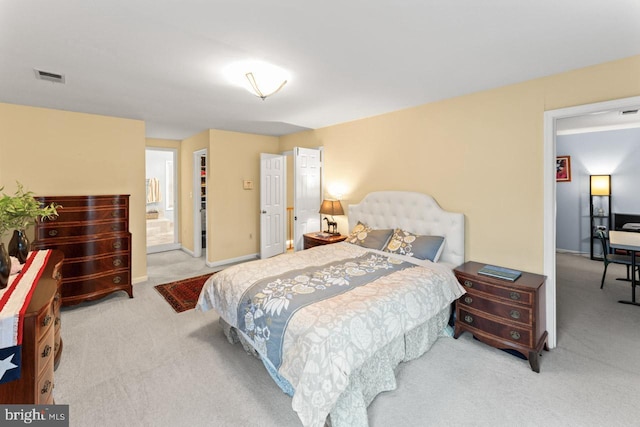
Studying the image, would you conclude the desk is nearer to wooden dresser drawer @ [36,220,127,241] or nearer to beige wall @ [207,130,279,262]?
beige wall @ [207,130,279,262]

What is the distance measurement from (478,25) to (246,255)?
15.9ft

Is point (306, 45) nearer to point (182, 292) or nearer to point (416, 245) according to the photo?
point (416, 245)

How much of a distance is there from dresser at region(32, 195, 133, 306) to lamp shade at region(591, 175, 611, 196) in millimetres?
8000

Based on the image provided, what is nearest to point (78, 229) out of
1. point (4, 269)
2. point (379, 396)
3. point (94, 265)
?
point (94, 265)

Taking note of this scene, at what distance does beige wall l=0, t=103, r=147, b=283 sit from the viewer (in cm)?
340

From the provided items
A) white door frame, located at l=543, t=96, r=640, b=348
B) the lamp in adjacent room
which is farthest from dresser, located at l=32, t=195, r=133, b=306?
white door frame, located at l=543, t=96, r=640, b=348

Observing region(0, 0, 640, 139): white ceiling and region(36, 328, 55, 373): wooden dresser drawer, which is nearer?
region(36, 328, 55, 373): wooden dresser drawer


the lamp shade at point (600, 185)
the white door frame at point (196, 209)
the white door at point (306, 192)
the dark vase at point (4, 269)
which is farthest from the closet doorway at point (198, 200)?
the lamp shade at point (600, 185)

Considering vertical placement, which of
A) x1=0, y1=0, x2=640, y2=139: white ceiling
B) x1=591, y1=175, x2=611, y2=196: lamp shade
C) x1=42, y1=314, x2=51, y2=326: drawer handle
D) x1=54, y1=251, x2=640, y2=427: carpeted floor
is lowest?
x1=54, y1=251, x2=640, y2=427: carpeted floor

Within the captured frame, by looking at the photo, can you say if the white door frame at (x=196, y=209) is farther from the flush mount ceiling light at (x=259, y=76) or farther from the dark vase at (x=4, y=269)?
the dark vase at (x=4, y=269)

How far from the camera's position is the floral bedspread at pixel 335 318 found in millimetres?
1562

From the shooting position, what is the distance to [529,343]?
2.28 m

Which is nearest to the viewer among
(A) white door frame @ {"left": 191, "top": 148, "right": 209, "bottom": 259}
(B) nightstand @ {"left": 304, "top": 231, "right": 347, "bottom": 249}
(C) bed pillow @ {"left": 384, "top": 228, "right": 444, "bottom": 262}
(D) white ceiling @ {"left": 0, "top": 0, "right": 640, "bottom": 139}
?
(D) white ceiling @ {"left": 0, "top": 0, "right": 640, "bottom": 139}

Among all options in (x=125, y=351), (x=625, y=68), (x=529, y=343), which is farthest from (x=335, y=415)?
(x=625, y=68)
